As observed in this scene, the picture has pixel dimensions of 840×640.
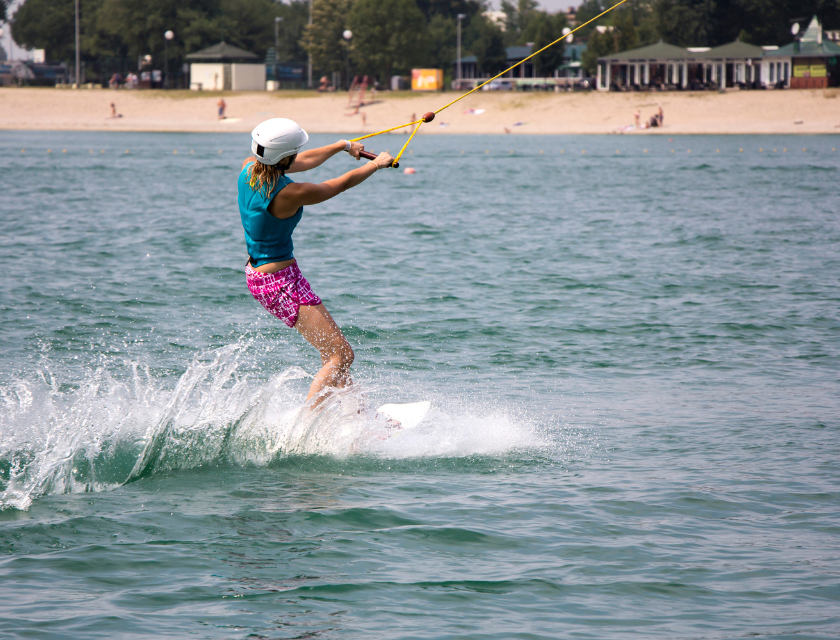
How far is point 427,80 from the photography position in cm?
8038

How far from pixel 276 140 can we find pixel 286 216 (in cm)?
51

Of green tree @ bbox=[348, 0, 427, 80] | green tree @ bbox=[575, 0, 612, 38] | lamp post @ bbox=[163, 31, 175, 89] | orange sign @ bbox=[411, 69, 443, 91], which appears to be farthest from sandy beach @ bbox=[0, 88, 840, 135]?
green tree @ bbox=[575, 0, 612, 38]

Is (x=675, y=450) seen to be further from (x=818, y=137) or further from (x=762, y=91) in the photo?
(x=762, y=91)

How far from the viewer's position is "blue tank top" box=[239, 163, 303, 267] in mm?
5980

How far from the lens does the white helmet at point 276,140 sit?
574 cm

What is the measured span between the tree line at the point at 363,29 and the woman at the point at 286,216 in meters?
81.1

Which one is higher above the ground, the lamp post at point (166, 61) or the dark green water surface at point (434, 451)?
the lamp post at point (166, 61)

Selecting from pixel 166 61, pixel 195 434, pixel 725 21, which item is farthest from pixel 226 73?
pixel 195 434

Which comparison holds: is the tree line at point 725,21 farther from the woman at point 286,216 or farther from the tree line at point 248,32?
the woman at point 286,216

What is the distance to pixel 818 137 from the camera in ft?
187

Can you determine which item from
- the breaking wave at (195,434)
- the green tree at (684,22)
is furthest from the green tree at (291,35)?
the breaking wave at (195,434)

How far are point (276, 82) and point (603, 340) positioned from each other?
261 ft

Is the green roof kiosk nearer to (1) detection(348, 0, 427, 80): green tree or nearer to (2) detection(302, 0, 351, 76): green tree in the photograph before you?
(1) detection(348, 0, 427, 80): green tree

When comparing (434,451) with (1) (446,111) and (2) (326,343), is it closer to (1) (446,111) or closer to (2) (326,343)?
(2) (326,343)
